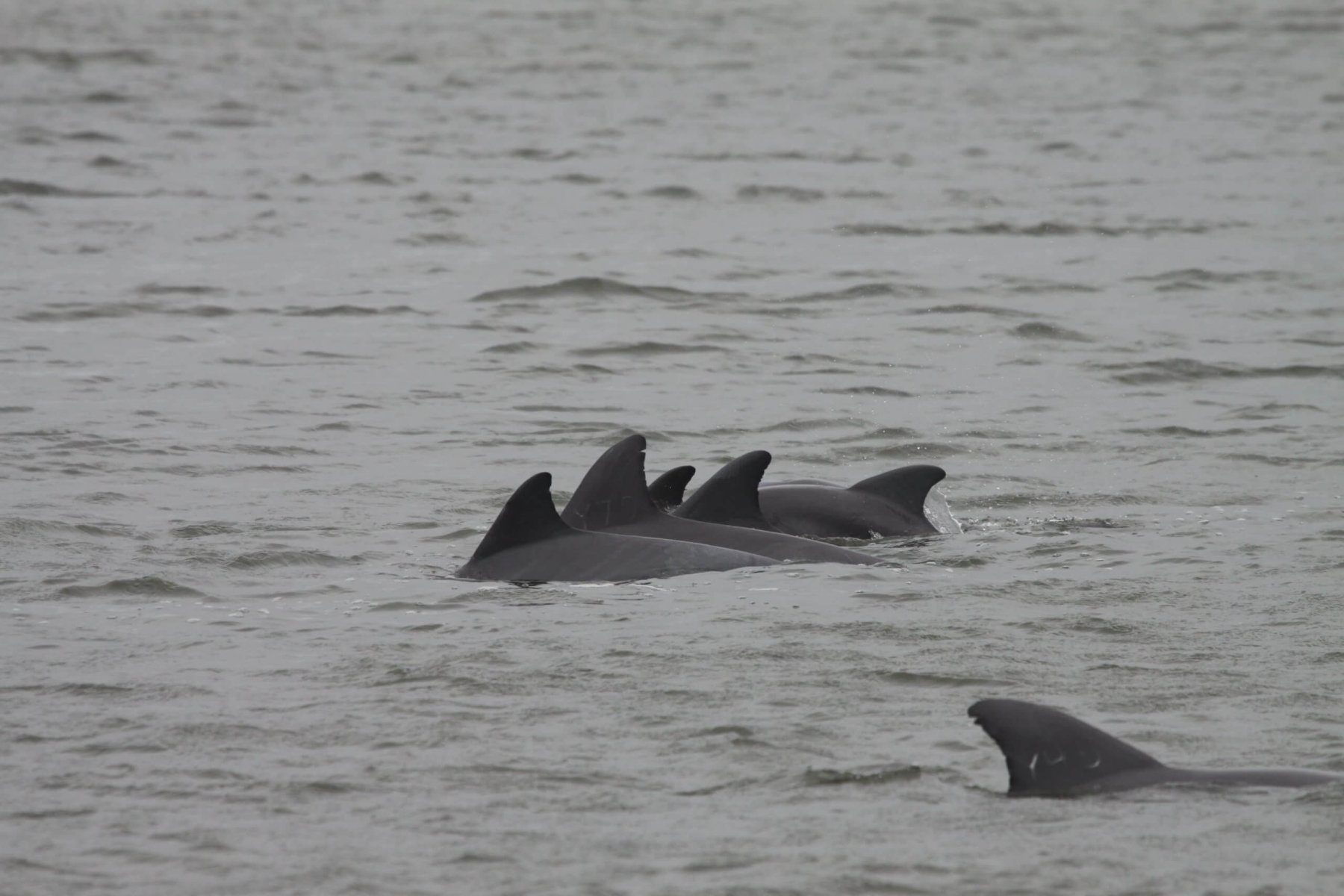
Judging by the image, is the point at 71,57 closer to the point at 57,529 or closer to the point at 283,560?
the point at 57,529

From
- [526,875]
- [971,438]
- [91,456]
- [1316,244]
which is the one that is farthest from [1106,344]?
[526,875]

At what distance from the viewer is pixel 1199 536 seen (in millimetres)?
11797

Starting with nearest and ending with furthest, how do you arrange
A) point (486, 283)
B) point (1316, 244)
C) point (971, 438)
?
point (971, 438)
point (486, 283)
point (1316, 244)

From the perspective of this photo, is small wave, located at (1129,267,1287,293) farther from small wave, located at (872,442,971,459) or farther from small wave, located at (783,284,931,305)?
small wave, located at (872,442,971,459)

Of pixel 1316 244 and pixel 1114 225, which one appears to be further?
pixel 1114 225

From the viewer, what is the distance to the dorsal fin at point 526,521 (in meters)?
10.0

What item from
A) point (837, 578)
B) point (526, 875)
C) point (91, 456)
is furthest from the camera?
point (91, 456)

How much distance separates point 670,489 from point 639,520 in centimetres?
69

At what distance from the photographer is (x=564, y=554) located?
1025 cm

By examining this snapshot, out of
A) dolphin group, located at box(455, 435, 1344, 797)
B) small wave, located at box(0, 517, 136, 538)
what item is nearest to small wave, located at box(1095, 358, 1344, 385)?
dolphin group, located at box(455, 435, 1344, 797)

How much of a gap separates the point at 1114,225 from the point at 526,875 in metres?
20.1

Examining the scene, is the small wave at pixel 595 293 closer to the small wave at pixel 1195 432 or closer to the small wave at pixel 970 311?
the small wave at pixel 970 311

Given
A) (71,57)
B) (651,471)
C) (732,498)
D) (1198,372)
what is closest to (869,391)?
(1198,372)

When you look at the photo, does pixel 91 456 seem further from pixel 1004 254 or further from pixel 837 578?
pixel 1004 254
